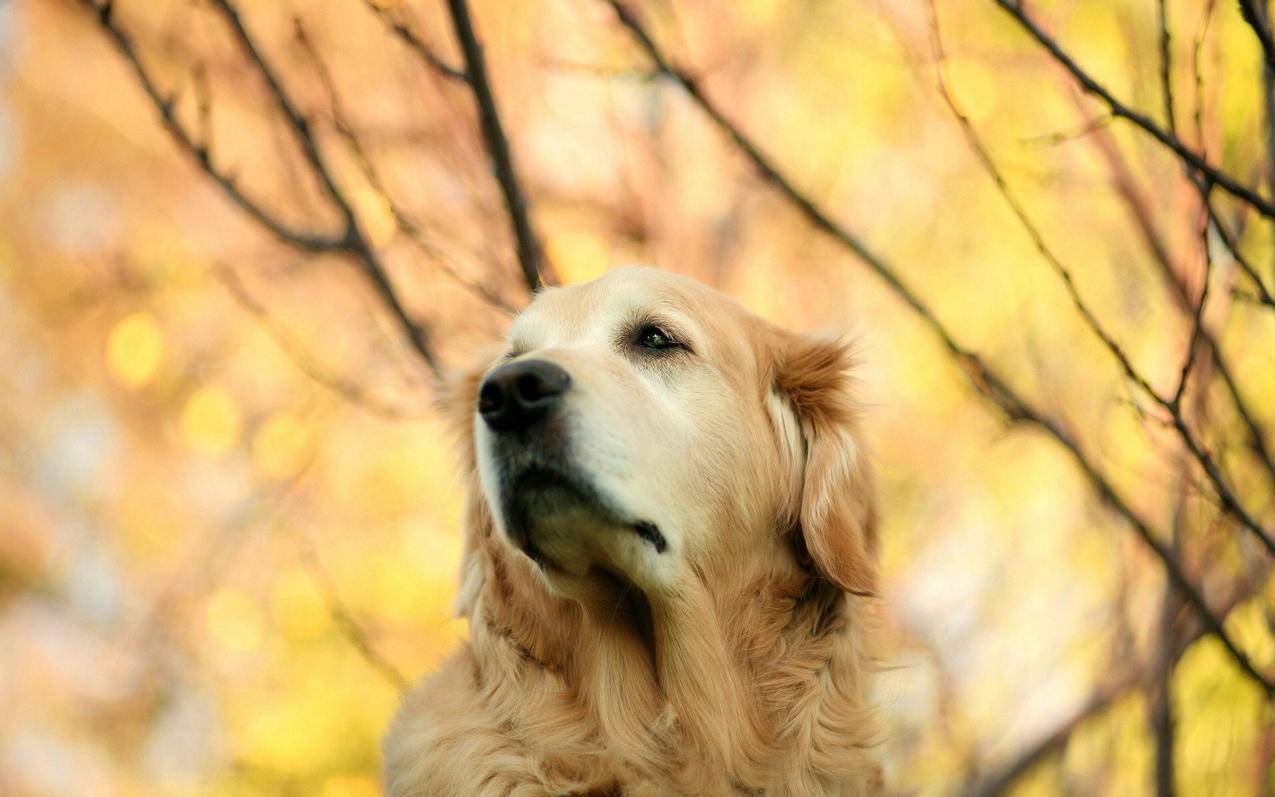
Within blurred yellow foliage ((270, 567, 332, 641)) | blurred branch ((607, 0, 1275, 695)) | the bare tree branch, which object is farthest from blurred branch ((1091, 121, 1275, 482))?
blurred yellow foliage ((270, 567, 332, 641))

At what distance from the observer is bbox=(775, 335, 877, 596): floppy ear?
292cm

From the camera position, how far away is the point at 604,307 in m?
3.05

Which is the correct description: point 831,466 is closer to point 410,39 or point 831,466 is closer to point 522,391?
point 522,391

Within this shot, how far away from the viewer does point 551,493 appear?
2.53 m

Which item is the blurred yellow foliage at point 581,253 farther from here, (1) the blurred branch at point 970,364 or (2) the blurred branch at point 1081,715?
(2) the blurred branch at point 1081,715

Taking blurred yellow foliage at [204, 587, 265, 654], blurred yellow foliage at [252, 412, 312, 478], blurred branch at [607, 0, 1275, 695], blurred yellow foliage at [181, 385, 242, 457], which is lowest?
blurred yellow foliage at [204, 587, 265, 654]

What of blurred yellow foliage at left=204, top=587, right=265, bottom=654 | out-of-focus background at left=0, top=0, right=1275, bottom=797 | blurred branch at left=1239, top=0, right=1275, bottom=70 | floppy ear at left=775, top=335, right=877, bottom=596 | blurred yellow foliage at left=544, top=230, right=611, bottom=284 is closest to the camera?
blurred branch at left=1239, top=0, right=1275, bottom=70

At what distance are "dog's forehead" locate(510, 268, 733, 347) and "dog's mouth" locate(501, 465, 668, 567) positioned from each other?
0.56 m

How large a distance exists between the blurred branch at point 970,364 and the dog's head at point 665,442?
0.36 metres

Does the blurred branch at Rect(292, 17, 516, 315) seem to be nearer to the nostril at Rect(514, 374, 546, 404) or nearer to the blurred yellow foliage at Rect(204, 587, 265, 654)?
the nostril at Rect(514, 374, 546, 404)

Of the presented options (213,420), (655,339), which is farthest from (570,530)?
(213,420)

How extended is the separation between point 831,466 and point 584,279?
1740mm

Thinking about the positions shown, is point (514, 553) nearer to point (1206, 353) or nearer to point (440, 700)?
point (440, 700)

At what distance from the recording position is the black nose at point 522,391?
2486 mm
